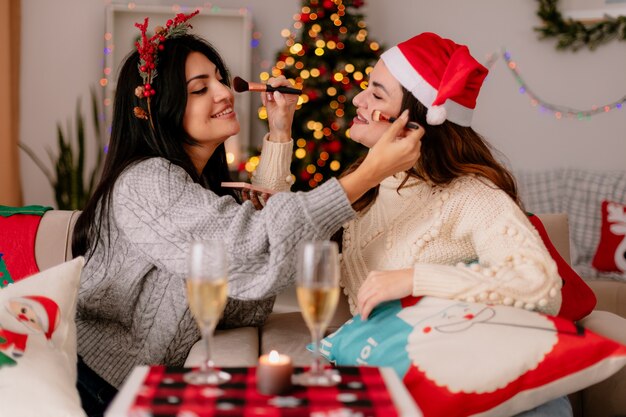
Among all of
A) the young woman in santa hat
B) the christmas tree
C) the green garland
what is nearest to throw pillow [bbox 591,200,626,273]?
the green garland

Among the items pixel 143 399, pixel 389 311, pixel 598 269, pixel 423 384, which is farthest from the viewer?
pixel 598 269

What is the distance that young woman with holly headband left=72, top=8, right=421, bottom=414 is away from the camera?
62.6 inches

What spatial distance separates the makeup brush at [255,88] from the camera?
1.98 meters

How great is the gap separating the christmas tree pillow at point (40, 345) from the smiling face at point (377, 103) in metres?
0.76

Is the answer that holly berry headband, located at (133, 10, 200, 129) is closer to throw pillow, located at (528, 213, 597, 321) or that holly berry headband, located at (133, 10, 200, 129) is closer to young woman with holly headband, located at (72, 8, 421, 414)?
young woman with holly headband, located at (72, 8, 421, 414)

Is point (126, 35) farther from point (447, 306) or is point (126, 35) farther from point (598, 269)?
point (447, 306)

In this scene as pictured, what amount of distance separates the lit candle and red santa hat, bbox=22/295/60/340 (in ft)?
1.82

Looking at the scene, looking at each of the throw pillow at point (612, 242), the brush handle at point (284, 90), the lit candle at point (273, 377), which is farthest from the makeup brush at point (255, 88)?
the throw pillow at point (612, 242)

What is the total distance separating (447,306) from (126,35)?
11.6 feet

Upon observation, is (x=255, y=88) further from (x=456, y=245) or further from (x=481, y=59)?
(x=481, y=59)

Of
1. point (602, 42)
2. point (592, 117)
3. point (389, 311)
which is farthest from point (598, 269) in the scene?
point (389, 311)

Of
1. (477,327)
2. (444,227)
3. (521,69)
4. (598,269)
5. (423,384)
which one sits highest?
(521,69)

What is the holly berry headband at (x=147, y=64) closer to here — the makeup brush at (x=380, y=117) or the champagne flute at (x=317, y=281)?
the makeup brush at (x=380, y=117)

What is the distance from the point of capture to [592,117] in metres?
4.65
